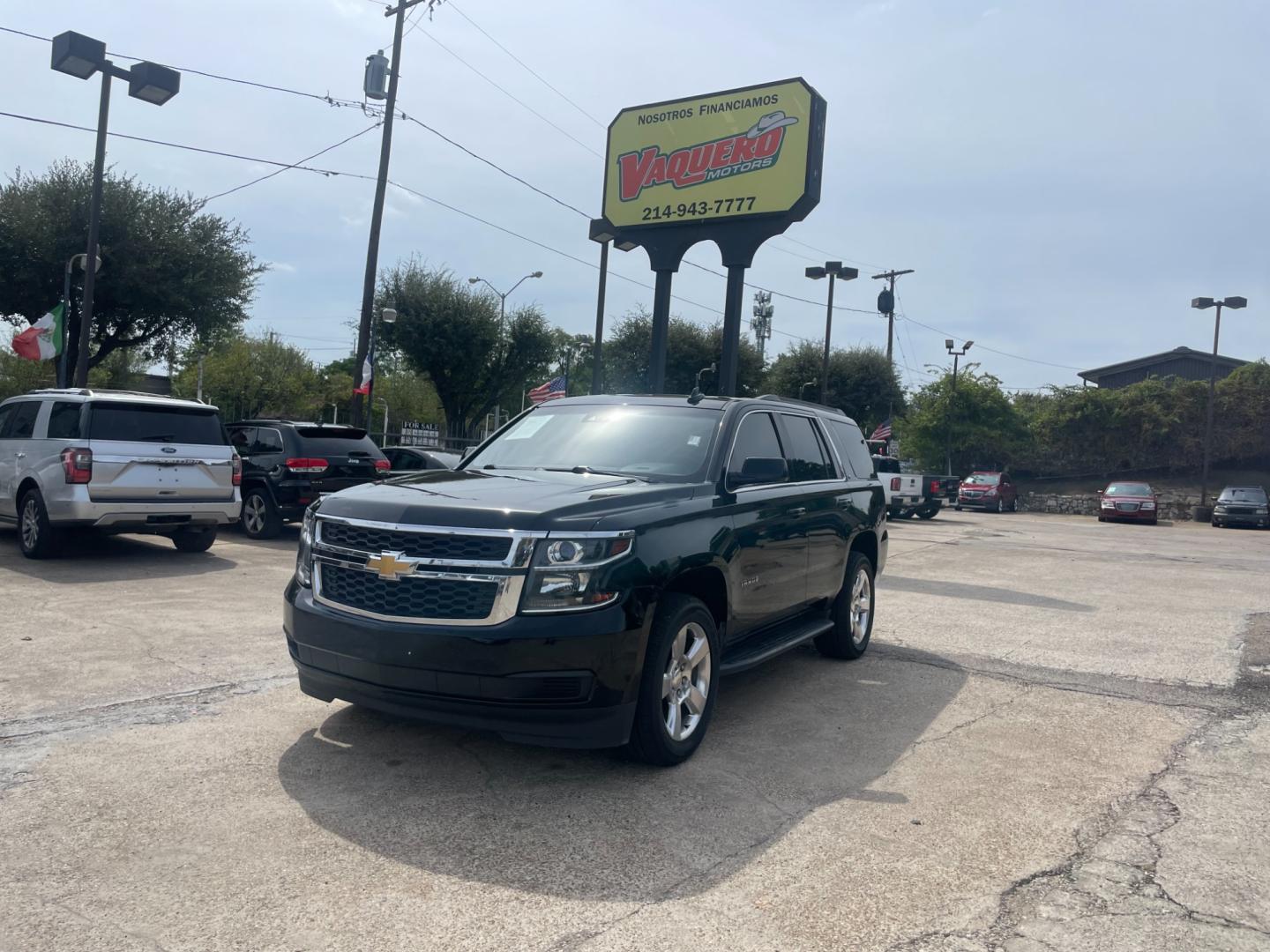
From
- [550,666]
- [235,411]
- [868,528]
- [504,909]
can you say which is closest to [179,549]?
[868,528]

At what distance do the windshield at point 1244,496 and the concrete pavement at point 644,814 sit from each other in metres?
30.4

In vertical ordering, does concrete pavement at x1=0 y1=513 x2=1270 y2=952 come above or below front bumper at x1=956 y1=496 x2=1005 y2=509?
below

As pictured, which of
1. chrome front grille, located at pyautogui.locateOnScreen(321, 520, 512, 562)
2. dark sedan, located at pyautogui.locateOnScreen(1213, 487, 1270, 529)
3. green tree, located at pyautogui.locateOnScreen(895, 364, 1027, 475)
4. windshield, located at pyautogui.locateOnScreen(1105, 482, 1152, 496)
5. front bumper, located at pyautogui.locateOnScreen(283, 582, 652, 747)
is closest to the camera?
front bumper, located at pyautogui.locateOnScreen(283, 582, 652, 747)

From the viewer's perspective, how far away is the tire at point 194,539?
11602 millimetres

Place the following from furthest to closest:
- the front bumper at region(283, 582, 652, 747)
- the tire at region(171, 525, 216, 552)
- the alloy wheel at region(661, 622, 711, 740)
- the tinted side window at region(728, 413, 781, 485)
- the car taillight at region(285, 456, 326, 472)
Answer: the car taillight at region(285, 456, 326, 472) < the tire at region(171, 525, 216, 552) < the tinted side window at region(728, 413, 781, 485) < the alloy wheel at region(661, 622, 711, 740) < the front bumper at region(283, 582, 652, 747)

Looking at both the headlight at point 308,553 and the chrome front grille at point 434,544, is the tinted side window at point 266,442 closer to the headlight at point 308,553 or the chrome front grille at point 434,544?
the headlight at point 308,553

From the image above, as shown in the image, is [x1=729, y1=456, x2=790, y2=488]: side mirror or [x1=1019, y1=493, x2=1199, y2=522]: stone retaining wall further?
[x1=1019, y1=493, x2=1199, y2=522]: stone retaining wall

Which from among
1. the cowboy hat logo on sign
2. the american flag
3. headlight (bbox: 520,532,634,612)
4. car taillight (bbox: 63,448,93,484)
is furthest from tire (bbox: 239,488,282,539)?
the american flag

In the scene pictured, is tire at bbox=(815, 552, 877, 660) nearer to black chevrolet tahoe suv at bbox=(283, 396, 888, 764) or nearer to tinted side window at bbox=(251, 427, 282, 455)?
black chevrolet tahoe suv at bbox=(283, 396, 888, 764)

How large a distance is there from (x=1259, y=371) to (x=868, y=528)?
45274mm

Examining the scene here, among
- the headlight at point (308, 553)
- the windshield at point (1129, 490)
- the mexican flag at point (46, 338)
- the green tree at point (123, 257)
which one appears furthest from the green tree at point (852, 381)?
the headlight at point (308, 553)

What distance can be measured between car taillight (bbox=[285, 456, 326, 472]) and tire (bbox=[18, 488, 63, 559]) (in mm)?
3356

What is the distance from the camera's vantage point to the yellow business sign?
17.6m

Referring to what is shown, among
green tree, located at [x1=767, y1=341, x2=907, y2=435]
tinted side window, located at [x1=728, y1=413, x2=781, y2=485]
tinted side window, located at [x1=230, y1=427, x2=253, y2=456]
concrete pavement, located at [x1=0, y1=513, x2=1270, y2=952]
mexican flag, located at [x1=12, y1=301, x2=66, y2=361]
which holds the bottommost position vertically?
concrete pavement, located at [x1=0, y1=513, x2=1270, y2=952]
